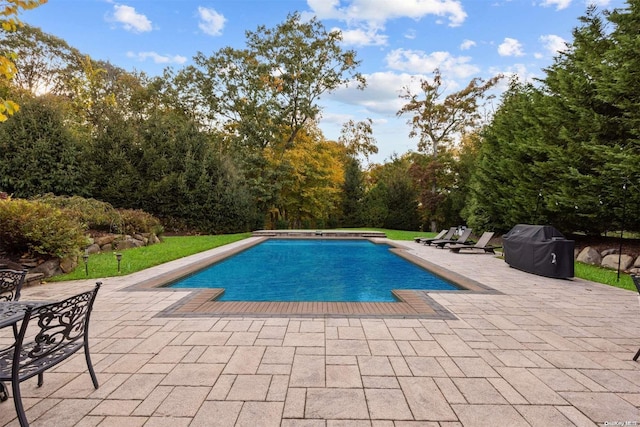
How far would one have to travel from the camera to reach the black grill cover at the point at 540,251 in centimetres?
718

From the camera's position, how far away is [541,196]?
11.7 m

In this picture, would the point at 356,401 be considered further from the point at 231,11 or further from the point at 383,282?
the point at 231,11

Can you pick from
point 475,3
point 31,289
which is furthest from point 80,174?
point 475,3

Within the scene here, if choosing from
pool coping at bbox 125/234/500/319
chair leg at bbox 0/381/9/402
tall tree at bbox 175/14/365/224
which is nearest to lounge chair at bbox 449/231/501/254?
pool coping at bbox 125/234/500/319

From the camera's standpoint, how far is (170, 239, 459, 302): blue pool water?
690 cm

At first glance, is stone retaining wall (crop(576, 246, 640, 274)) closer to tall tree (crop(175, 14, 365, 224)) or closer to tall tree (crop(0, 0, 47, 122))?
tall tree (crop(0, 0, 47, 122))

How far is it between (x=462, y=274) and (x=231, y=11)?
40.3 feet

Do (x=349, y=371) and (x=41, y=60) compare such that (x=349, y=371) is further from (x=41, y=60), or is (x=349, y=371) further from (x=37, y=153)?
(x=41, y=60)

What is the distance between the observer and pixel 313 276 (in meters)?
8.80

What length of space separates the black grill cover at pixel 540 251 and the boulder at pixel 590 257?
2.99 m

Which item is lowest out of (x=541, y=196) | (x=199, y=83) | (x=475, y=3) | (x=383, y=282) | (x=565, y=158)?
(x=383, y=282)

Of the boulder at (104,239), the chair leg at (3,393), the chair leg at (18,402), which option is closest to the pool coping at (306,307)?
the chair leg at (3,393)

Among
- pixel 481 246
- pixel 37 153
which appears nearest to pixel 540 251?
pixel 481 246

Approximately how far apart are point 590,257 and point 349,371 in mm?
10459
